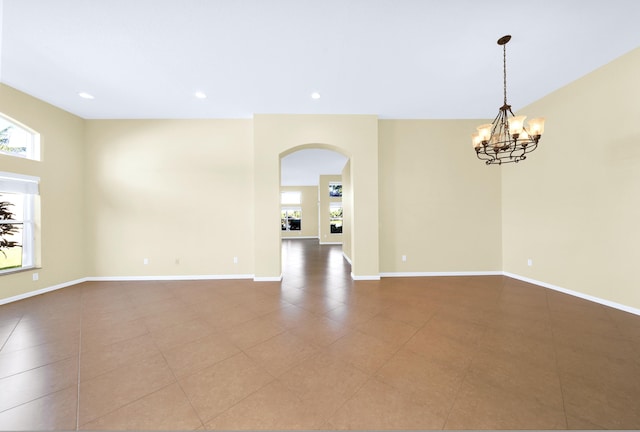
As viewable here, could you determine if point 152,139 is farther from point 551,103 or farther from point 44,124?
point 551,103

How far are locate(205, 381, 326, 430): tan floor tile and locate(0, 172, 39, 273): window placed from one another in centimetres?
490

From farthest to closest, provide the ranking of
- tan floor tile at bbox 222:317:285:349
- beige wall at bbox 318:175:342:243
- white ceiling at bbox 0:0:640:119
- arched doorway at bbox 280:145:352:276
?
beige wall at bbox 318:175:342:243 < arched doorway at bbox 280:145:352:276 < tan floor tile at bbox 222:317:285:349 < white ceiling at bbox 0:0:640:119

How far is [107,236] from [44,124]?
2.23m

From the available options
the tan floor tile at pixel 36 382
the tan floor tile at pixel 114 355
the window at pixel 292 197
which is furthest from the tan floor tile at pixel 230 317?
the window at pixel 292 197

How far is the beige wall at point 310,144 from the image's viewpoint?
13.8ft

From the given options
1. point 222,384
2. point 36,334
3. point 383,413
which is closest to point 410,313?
point 383,413

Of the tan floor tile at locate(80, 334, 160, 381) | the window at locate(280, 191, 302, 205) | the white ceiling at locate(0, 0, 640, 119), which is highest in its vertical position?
the white ceiling at locate(0, 0, 640, 119)

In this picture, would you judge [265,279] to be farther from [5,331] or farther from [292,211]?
[292,211]

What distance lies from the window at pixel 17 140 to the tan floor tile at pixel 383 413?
5.92 m

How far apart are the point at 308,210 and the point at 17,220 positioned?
1036 centimetres

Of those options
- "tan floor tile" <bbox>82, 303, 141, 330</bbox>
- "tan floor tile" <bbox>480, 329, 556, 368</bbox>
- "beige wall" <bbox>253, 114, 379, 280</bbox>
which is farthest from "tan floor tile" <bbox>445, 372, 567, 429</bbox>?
"tan floor tile" <bbox>82, 303, 141, 330</bbox>

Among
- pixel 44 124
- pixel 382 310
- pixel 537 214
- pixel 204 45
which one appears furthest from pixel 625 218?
pixel 44 124

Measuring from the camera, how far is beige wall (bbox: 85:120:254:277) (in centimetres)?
437

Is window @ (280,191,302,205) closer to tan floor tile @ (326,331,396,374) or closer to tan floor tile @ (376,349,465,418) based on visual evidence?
tan floor tile @ (326,331,396,374)
